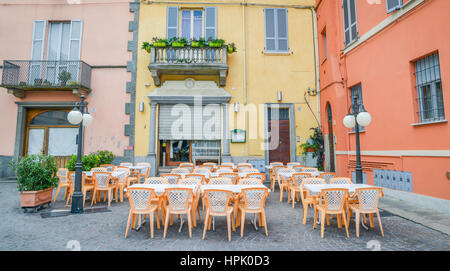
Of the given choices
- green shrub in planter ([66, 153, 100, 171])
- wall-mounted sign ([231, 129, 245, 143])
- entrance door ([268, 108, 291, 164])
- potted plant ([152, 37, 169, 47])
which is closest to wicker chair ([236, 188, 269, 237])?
green shrub in planter ([66, 153, 100, 171])

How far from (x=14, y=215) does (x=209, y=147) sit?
667 cm

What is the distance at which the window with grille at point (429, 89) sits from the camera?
209 inches

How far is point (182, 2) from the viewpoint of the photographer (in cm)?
1061

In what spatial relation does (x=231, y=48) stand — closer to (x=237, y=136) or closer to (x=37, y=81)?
(x=237, y=136)

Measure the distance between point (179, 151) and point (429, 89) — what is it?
8632 mm

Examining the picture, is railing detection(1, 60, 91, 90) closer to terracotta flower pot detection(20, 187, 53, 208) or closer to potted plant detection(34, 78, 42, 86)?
potted plant detection(34, 78, 42, 86)

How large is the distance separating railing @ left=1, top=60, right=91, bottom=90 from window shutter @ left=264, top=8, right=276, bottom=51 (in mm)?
8078

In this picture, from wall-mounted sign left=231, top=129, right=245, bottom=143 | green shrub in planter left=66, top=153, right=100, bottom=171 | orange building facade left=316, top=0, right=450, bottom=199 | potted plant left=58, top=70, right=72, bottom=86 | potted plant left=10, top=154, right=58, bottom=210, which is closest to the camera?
orange building facade left=316, top=0, right=450, bottom=199

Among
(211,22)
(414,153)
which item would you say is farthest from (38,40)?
(414,153)

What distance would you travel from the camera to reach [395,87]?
6.34 metres

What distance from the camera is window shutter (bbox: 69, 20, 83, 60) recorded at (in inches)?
408

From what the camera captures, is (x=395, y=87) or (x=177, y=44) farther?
(x=177, y=44)
